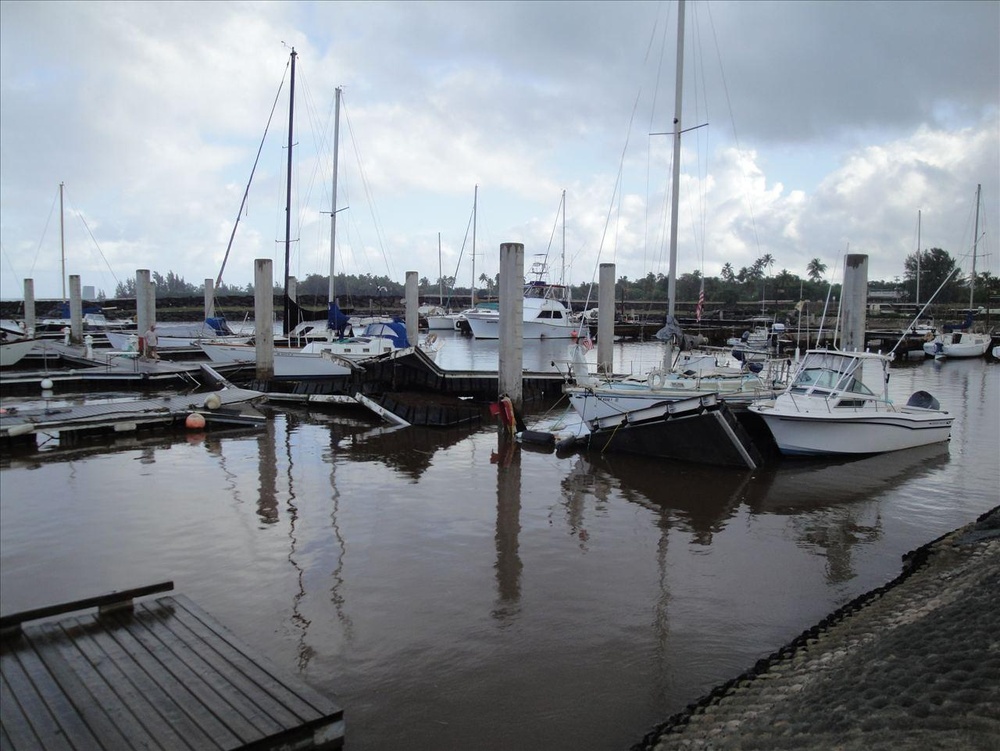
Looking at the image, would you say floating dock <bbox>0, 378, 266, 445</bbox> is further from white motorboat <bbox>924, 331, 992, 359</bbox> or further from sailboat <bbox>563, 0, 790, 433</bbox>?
white motorboat <bbox>924, 331, 992, 359</bbox>

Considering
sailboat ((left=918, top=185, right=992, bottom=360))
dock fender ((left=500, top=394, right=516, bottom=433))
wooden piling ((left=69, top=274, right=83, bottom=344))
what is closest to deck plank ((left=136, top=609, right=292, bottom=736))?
dock fender ((left=500, top=394, right=516, bottom=433))

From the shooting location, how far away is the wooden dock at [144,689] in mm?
4625

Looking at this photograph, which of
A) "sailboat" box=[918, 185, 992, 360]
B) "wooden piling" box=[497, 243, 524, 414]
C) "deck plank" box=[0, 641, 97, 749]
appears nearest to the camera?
"deck plank" box=[0, 641, 97, 749]

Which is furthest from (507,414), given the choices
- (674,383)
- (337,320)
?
(337,320)

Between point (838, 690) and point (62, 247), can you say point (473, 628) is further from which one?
point (62, 247)

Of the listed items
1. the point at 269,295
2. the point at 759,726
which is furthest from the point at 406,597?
the point at 269,295

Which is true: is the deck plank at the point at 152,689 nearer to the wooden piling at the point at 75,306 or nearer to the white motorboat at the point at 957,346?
the wooden piling at the point at 75,306

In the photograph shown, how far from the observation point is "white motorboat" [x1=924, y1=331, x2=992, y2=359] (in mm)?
45069

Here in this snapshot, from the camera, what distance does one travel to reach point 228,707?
4926mm

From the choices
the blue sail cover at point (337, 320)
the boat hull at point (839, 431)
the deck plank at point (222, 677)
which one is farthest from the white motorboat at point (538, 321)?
the deck plank at point (222, 677)

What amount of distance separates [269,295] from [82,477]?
1176cm

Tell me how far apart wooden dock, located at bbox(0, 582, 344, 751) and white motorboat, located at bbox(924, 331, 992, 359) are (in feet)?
158

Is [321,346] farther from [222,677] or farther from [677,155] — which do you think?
[222,677]

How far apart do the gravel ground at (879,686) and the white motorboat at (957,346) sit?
43467 millimetres
